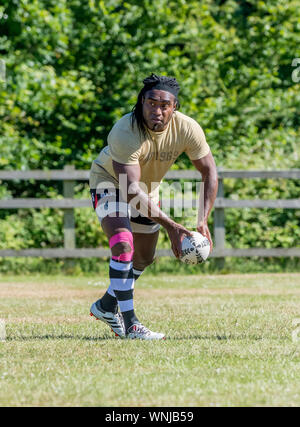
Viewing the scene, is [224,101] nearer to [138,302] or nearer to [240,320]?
[138,302]

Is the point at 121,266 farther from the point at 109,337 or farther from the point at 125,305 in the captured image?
the point at 109,337

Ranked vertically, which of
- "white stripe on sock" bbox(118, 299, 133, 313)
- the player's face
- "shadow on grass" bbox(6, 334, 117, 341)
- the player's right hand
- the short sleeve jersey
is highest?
the player's face

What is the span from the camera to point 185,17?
1519cm

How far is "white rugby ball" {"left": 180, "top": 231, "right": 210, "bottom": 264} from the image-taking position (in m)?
5.88

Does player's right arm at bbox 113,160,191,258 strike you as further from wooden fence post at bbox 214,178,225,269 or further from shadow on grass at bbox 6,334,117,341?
wooden fence post at bbox 214,178,225,269

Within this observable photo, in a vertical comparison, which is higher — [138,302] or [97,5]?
[97,5]

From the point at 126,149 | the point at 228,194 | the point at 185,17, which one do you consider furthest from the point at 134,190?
the point at 185,17

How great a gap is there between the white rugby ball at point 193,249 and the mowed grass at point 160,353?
2.13ft

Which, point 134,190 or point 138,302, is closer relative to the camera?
point 134,190

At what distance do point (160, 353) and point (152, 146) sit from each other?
167cm

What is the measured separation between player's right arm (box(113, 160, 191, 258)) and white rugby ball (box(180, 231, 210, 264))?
4cm

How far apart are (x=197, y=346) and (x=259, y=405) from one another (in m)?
1.85

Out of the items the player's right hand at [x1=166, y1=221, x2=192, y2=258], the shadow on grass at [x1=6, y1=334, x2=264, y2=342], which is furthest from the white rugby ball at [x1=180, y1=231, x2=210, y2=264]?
the shadow on grass at [x1=6, y1=334, x2=264, y2=342]
